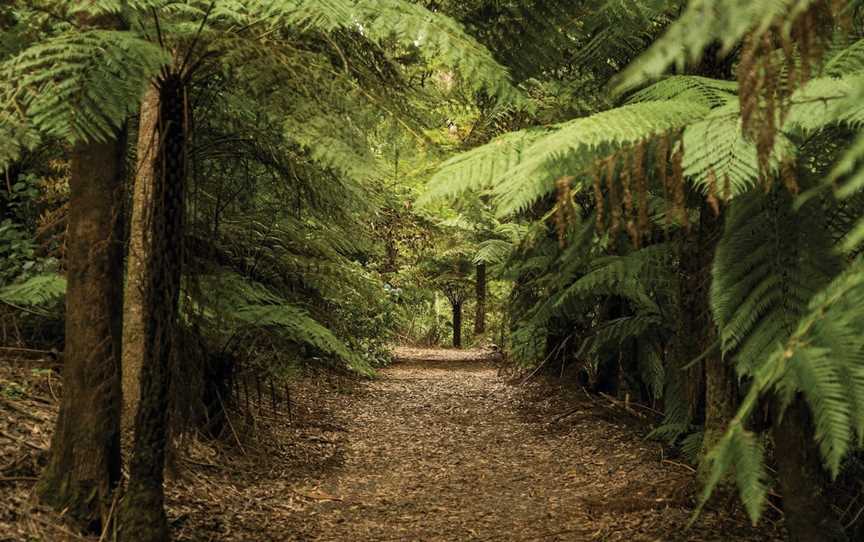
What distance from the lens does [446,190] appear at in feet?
7.79

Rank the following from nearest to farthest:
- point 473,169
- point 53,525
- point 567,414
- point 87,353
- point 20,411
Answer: point 473,169 < point 53,525 < point 87,353 < point 20,411 < point 567,414

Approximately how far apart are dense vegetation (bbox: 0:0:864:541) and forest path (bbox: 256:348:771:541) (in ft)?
1.56

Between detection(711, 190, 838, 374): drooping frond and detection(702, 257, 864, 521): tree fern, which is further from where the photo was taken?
detection(711, 190, 838, 374): drooping frond

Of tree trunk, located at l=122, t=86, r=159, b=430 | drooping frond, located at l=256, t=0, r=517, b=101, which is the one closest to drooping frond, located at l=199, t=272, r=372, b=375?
tree trunk, located at l=122, t=86, r=159, b=430

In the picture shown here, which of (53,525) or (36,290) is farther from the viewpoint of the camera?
(36,290)

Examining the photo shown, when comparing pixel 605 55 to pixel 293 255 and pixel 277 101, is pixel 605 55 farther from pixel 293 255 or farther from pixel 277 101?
pixel 293 255

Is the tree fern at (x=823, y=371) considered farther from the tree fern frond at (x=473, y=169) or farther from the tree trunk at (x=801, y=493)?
the tree trunk at (x=801, y=493)

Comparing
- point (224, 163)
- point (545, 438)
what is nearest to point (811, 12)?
point (224, 163)

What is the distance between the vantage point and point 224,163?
5363 millimetres

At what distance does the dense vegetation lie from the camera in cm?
152

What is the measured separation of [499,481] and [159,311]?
3484 mm

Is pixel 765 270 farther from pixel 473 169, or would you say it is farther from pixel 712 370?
pixel 712 370

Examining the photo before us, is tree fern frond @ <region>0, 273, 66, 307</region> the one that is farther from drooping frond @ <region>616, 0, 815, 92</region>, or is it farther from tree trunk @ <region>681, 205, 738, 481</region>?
drooping frond @ <region>616, 0, 815, 92</region>

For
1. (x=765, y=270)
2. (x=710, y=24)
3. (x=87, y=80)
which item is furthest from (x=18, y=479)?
(x=710, y=24)
